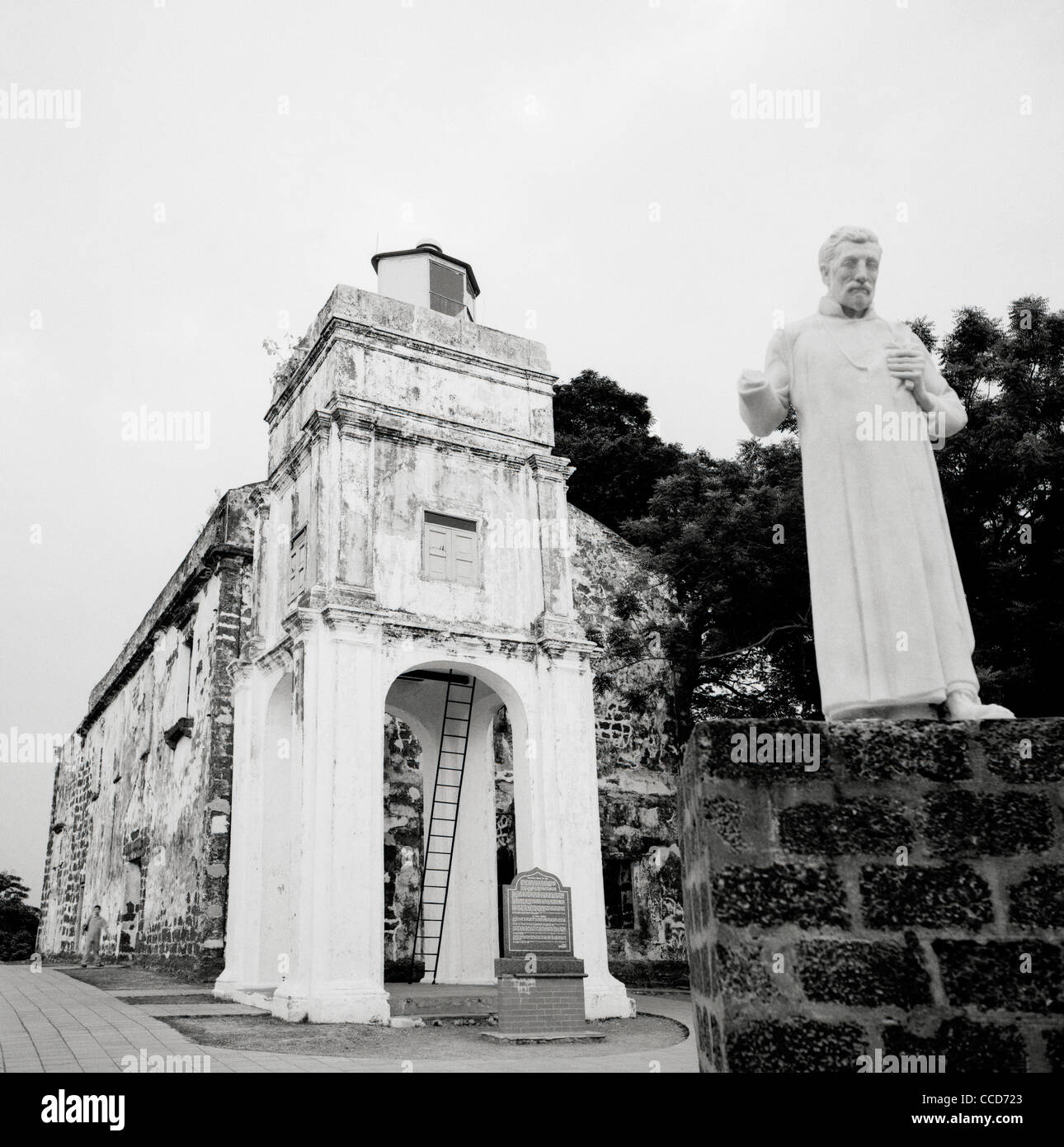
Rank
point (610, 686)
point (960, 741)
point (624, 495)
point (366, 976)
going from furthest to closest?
point (624, 495) < point (610, 686) < point (366, 976) < point (960, 741)

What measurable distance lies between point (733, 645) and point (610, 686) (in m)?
2.34

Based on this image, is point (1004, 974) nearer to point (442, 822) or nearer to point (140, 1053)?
point (140, 1053)

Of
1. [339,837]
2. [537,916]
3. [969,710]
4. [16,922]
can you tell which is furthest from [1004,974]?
[16,922]

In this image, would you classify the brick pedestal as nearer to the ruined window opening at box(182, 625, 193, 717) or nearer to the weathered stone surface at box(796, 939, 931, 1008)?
the weathered stone surface at box(796, 939, 931, 1008)

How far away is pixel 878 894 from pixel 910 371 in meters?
2.02

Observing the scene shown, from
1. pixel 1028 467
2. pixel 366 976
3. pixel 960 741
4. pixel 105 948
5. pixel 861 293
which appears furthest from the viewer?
pixel 105 948

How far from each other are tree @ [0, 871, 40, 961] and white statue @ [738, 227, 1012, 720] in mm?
27311

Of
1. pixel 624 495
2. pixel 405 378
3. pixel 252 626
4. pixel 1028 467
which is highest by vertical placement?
pixel 624 495

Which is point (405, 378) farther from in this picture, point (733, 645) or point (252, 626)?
point (733, 645)

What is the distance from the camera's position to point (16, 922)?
3369 centimetres

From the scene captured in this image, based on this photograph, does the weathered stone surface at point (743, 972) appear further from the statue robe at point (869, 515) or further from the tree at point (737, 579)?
the tree at point (737, 579)

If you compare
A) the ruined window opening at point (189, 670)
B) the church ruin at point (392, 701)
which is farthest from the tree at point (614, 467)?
the ruined window opening at point (189, 670)
